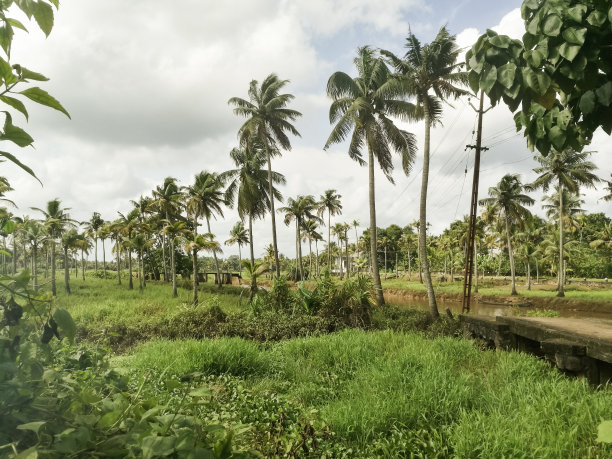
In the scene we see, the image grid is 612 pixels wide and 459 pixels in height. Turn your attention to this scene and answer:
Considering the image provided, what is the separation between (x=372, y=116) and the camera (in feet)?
60.2

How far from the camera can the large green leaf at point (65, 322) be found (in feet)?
3.21

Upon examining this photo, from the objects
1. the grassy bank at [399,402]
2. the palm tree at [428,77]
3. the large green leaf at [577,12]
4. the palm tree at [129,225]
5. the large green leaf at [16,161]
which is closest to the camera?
the large green leaf at [16,161]

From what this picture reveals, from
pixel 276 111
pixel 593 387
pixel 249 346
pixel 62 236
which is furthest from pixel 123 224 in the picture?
pixel 593 387

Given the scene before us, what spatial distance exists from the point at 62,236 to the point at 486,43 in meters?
34.4

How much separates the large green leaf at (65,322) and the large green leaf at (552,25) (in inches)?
81.0

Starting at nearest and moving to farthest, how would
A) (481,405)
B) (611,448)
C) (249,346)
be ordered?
(611,448) → (481,405) → (249,346)

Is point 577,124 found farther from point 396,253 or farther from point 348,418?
point 396,253

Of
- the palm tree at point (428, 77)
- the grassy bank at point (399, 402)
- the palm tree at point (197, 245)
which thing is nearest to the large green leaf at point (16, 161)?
the grassy bank at point (399, 402)

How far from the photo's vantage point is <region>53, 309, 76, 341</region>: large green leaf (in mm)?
979

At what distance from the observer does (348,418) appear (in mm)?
4336

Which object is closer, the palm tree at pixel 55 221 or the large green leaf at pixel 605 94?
the large green leaf at pixel 605 94

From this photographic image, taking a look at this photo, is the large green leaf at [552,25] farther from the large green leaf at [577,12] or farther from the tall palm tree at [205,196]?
the tall palm tree at [205,196]

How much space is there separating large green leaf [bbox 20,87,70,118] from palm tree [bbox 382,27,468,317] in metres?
15.9

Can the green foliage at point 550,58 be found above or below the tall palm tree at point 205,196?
below
